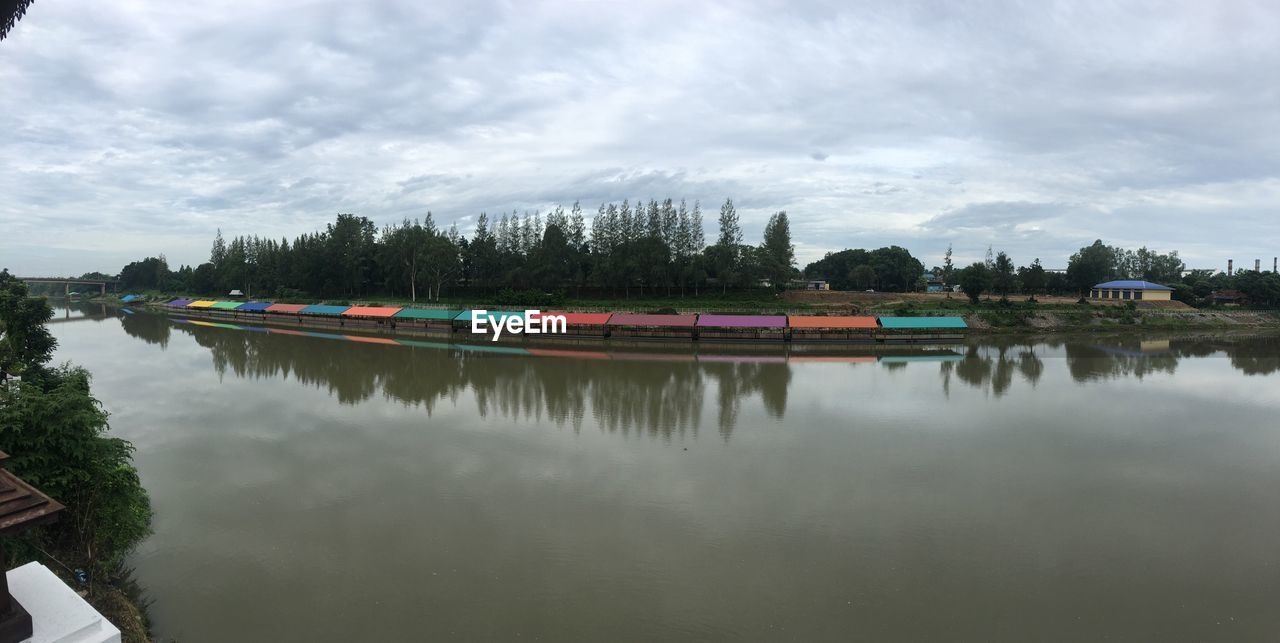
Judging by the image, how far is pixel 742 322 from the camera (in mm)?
27953

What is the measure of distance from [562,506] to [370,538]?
2397 millimetres

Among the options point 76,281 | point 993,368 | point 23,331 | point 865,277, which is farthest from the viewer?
point 76,281

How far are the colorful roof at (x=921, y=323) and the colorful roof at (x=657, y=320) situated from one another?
914cm

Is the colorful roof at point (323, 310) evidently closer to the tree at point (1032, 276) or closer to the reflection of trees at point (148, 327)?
the reflection of trees at point (148, 327)

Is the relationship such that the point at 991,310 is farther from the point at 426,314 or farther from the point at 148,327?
the point at 148,327

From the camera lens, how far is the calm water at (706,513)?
5727 millimetres

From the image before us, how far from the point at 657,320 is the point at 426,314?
13994 millimetres

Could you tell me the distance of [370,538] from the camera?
7164 millimetres

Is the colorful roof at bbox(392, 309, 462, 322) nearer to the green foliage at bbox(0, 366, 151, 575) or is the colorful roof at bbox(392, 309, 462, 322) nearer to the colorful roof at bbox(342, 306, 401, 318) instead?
the colorful roof at bbox(342, 306, 401, 318)

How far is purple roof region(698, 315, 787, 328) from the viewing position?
27812 millimetres

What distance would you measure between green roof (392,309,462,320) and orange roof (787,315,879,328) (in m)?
18.0

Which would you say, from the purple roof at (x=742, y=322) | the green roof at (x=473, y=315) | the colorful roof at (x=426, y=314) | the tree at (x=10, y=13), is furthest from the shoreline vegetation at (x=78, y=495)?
the colorful roof at (x=426, y=314)

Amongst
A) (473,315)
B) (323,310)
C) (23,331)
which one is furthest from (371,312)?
(23,331)

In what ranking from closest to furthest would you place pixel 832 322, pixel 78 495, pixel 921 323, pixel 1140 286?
pixel 78 495 < pixel 832 322 < pixel 921 323 < pixel 1140 286
